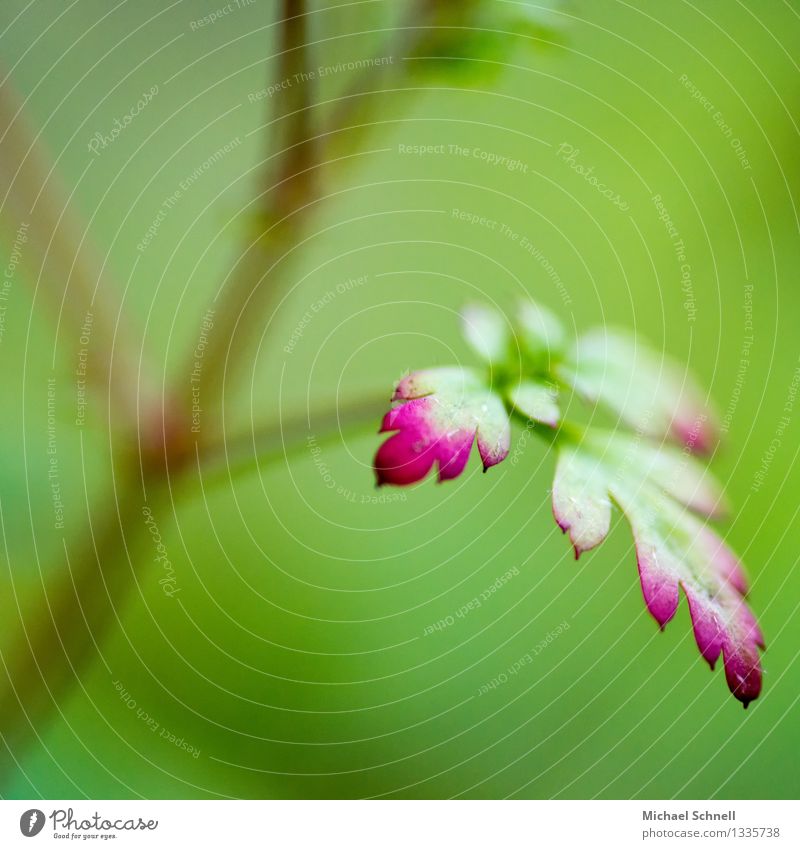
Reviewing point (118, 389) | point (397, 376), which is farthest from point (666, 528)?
point (118, 389)

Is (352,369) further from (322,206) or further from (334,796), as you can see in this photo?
(334,796)

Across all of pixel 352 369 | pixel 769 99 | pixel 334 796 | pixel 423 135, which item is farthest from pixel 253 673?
pixel 769 99

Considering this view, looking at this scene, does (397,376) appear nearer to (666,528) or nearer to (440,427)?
(440,427)

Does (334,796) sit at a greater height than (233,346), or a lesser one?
lesser

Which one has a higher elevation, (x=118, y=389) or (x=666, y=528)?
(x=118, y=389)

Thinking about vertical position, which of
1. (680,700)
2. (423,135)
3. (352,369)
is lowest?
(680,700)
